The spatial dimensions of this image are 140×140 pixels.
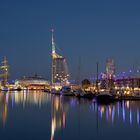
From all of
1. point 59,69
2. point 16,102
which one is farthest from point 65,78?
point 16,102

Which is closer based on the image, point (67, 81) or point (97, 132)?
point (97, 132)

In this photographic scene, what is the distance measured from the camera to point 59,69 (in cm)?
13338

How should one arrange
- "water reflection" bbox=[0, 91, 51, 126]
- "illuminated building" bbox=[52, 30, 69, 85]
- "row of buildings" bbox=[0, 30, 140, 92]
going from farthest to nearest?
"illuminated building" bbox=[52, 30, 69, 85] < "row of buildings" bbox=[0, 30, 140, 92] < "water reflection" bbox=[0, 91, 51, 126]

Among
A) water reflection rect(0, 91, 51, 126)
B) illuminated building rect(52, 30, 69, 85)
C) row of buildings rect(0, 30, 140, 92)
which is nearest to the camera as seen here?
water reflection rect(0, 91, 51, 126)

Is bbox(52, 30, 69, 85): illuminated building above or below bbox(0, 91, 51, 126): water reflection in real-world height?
above

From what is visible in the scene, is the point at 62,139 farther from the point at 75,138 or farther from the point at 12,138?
the point at 12,138

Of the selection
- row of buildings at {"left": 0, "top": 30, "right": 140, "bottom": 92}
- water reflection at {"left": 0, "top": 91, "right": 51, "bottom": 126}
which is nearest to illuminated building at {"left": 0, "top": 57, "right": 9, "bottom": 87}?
row of buildings at {"left": 0, "top": 30, "right": 140, "bottom": 92}

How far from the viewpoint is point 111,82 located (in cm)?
8338

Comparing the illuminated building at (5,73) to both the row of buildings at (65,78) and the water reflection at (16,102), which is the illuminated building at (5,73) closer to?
the row of buildings at (65,78)

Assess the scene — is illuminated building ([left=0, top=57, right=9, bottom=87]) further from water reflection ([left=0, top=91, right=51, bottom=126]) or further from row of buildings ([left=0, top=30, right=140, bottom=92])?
water reflection ([left=0, top=91, right=51, bottom=126])

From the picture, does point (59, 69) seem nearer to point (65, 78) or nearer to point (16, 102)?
point (65, 78)

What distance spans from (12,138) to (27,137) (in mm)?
862

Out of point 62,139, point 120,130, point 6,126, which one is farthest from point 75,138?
point 6,126

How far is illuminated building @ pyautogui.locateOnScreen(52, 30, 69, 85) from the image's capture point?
130 meters
